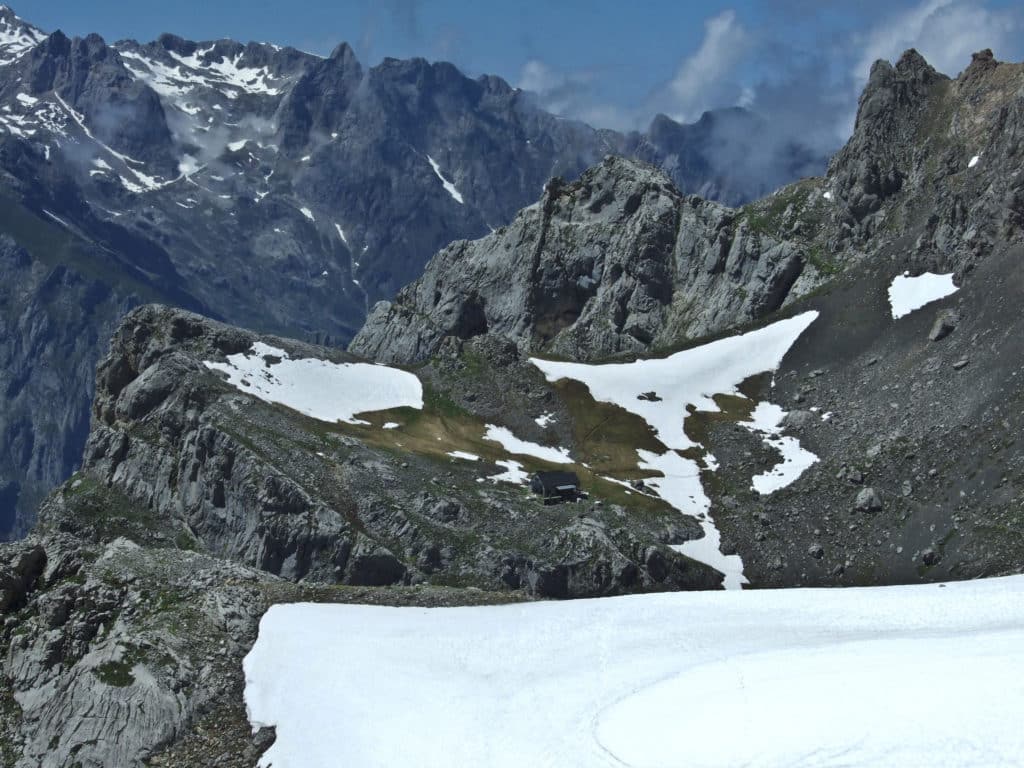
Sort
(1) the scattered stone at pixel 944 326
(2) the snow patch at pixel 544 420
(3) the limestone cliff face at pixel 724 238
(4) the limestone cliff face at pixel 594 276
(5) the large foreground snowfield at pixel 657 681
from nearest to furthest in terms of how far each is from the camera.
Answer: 1. (5) the large foreground snowfield at pixel 657 681
2. (1) the scattered stone at pixel 944 326
3. (2) the snow patch at pixel 544 420
4. (3) the limestone cliff face at pixel 724 238
5. (4) the limestone cliff face at pixel 594 276

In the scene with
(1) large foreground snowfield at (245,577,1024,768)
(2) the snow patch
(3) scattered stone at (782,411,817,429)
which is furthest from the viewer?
(2) the snow patch

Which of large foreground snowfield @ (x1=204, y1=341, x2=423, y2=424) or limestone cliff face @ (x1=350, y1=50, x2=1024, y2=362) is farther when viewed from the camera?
limestone cliff face @ (x1=350, y1=50, x2=1024, y2=362)

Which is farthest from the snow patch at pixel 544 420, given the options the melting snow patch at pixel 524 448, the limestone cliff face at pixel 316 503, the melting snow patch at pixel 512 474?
the limestone cliff face at pixel 316 503

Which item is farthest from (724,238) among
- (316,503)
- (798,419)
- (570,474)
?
(316,503)

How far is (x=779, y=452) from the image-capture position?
10381 centimetres

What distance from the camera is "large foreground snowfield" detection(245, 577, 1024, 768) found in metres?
27.0

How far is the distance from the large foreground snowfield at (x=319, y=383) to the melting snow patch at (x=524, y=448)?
34.5ft

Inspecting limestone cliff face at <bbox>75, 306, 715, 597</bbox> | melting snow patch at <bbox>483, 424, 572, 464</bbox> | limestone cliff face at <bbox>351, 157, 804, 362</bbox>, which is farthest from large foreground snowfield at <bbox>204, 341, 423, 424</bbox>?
limestone cliff face at <bbox>351, 157, 804, 362</bbox>

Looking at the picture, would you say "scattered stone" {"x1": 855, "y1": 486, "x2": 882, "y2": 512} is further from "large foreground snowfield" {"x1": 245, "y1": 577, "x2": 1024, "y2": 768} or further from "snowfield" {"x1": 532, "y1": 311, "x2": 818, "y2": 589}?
"large foreground snowfield" {"x1": 245, "y1": 577, "x2": 1024, "y2": 768}

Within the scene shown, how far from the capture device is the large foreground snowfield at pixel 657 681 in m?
27.0

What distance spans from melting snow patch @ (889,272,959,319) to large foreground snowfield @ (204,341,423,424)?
60.9 m

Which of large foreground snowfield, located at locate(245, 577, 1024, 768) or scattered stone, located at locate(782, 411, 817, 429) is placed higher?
scattered stone, located at locate(782, 411, 817, 429)

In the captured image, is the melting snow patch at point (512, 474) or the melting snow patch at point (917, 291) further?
the melting snow patch at point (917, 291)

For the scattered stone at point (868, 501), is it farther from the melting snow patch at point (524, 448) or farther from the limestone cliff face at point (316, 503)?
the melting snow patch at point (524, 448)
